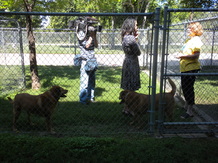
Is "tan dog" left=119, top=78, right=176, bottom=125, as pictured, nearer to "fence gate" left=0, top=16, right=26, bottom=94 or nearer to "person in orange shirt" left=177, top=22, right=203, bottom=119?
"person in orange shirt" left=177, top=22, right=203, bottom=119

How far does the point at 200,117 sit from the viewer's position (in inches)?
186

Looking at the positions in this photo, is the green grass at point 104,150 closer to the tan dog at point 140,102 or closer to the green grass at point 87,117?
the green grass at point 87,117

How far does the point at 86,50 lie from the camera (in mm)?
5082

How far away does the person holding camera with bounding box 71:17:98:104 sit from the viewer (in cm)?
491

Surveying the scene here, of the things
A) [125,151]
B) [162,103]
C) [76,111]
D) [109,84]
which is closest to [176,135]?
[162,103]

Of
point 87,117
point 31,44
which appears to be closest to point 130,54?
point 87,117

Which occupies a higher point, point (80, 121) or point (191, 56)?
point (191, 56)

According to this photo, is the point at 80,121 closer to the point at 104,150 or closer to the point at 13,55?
the point at 104,150

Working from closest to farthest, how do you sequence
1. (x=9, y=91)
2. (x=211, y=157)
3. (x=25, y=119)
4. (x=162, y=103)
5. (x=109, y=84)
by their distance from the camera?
(x=211, y=157), (x=162, y=103), (x=25, y=119), (x=9, y=91), (x=109, y=84)

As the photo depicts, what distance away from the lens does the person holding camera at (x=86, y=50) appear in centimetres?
491

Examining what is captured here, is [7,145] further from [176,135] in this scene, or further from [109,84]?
[109,84]

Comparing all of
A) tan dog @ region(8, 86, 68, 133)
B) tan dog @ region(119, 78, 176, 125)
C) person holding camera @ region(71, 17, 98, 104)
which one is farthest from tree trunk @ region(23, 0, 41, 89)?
tan dog @ region(119, 78, 176, 125)

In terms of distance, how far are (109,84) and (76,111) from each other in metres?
3.04

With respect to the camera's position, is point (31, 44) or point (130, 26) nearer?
point (130, 26)
